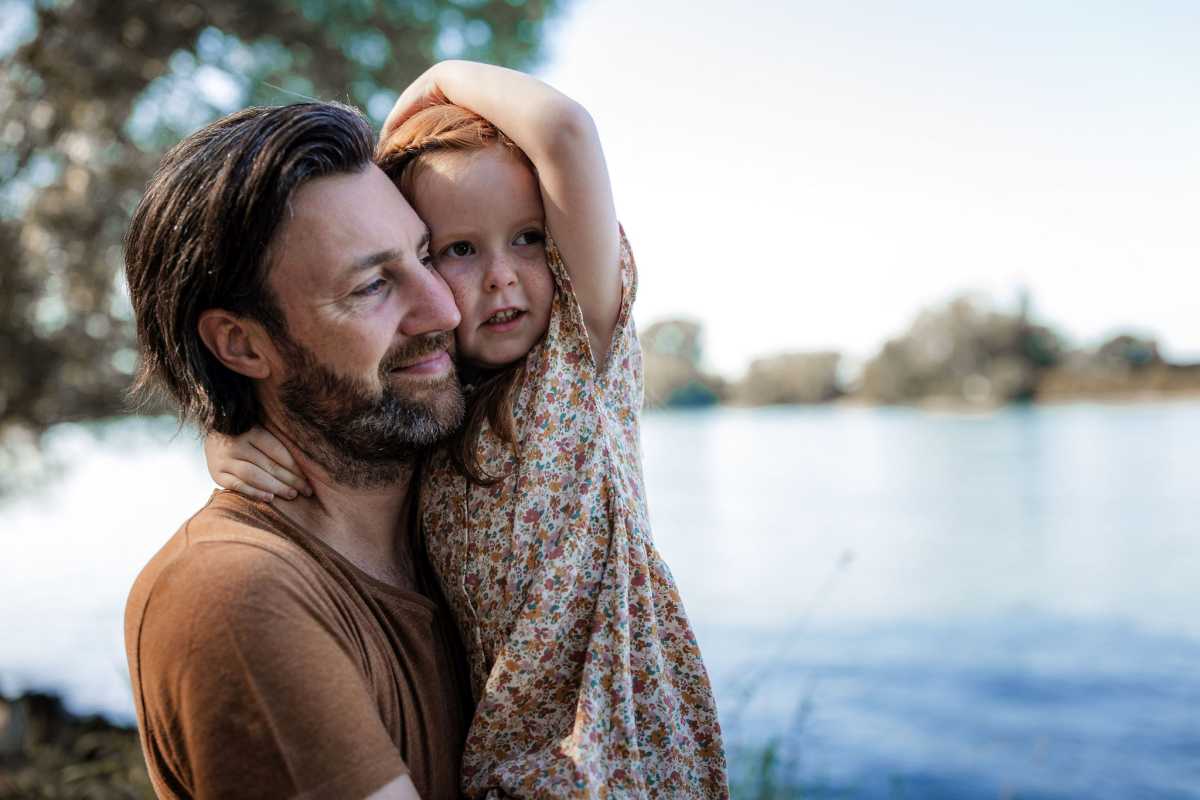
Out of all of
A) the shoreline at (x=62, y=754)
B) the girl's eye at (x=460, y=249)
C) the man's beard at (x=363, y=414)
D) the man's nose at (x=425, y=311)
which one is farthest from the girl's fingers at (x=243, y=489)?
the shoreline at (x=62, y=754)

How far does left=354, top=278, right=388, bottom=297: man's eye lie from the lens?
1.76 meters

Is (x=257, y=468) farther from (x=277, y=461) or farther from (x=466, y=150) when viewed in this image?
→ (x=466, y=150)

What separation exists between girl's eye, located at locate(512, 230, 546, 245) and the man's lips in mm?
302

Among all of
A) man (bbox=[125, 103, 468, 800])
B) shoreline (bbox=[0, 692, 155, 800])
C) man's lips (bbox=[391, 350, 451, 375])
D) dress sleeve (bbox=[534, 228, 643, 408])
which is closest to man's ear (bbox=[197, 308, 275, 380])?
man (bbox=[125, 103, 468, 800])

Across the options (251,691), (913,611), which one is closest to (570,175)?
(251,691)

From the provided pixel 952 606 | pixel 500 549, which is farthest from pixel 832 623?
pixel 500 549

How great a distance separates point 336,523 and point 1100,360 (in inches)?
813

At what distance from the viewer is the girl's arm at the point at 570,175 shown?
1889 mm

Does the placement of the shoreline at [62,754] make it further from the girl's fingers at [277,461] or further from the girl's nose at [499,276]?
the girl's nose at [499,276]

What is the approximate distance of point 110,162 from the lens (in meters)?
6.24

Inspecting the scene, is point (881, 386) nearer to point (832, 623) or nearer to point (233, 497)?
point (832, 623)

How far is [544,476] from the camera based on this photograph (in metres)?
1.86

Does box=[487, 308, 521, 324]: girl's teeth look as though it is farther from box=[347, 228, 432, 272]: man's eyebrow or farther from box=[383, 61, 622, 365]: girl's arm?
box=[347, 228, 432, 272]: man's eyebrow

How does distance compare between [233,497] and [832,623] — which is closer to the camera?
[233,497]
